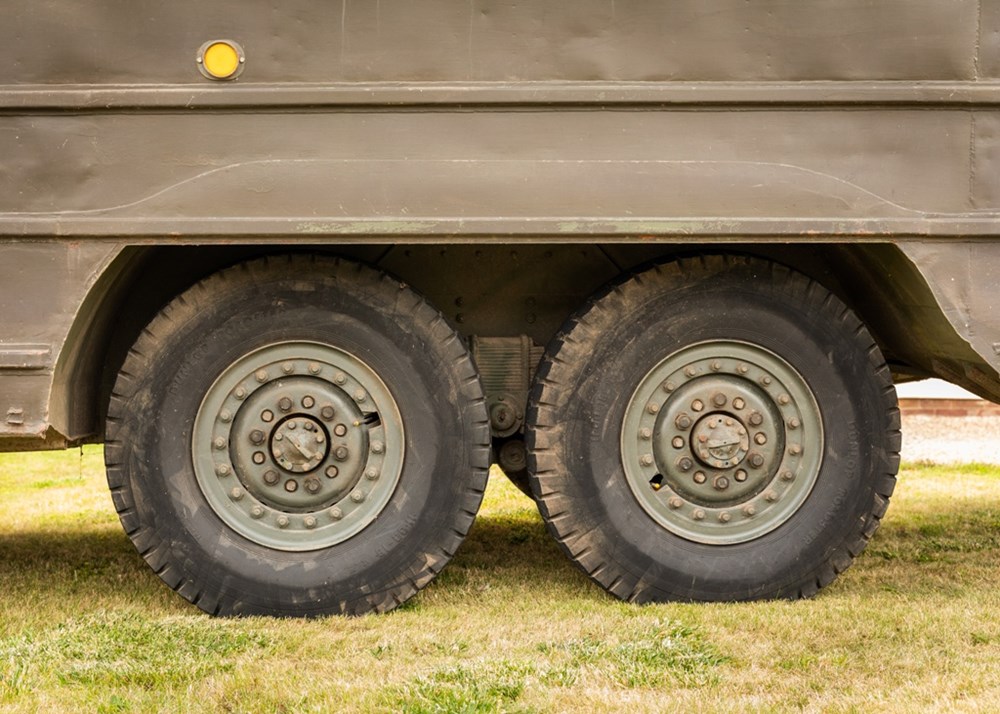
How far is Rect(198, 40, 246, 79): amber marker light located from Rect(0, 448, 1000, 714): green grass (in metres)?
1.65

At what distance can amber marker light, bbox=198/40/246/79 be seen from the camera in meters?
3.57

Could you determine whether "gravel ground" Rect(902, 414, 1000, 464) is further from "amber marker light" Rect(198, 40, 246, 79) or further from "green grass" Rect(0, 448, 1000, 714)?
"amber marker light" Rect(198, 40, 246, 79)

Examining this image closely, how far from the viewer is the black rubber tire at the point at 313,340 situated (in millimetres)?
3770

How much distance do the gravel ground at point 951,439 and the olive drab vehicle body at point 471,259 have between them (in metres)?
4.20

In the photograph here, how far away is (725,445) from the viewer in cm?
386

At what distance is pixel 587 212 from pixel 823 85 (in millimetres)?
811

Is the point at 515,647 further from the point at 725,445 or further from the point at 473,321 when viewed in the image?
the point at 473,321

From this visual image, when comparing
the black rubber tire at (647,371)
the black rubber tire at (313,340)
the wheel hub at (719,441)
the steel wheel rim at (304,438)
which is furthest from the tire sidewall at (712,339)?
the steel wheel rim at (304,438)

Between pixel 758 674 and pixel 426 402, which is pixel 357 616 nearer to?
pixel 426 402

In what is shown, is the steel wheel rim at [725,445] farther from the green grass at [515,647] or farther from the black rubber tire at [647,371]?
the green grass at [515,647]

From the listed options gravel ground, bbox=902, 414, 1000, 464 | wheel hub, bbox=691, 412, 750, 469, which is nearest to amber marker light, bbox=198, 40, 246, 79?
wheel hub, bbox=691, 412, 750, 469

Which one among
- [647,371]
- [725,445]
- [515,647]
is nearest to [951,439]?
[725,445]

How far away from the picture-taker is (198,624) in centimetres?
358

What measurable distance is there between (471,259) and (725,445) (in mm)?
1098
